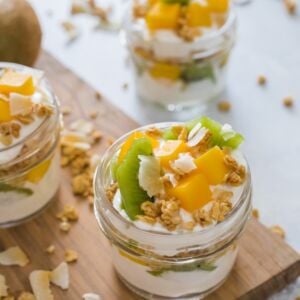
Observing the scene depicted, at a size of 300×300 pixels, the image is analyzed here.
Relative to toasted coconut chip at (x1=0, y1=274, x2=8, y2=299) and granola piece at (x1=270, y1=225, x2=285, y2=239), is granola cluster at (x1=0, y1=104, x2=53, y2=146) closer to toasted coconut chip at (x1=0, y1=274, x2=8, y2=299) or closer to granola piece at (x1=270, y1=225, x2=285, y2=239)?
toasted coconut chip at (x1=0, y1=274, x2=8, y2=299)

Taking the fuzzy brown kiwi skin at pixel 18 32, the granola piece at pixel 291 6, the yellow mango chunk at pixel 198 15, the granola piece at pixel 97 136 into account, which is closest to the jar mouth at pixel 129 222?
the granola piece at pixel 97 136

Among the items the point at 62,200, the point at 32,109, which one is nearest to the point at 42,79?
the point at 32,109

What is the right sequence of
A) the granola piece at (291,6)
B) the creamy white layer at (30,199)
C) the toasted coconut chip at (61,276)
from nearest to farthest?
the toasted coconut chip at (61,276), the creamy white layer at (30,199), the granola piece at (291,6)

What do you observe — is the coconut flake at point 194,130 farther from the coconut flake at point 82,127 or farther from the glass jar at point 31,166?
the coconut flake at point 82,127

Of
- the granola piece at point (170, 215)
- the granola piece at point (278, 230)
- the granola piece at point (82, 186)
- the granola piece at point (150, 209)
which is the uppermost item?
the granola piece at point (170, 215)

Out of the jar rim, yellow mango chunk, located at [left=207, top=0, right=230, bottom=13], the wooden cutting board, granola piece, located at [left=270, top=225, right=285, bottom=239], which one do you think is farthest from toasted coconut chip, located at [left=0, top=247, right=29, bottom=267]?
yellow mango chunk, located at [left=207, top=0, right=230, bottom=13]

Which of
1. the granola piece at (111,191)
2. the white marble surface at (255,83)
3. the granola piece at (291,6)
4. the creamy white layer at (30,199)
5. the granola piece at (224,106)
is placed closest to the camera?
the granola piece at (111,191)

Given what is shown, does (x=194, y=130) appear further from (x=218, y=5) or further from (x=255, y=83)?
(x=255, y=83)
